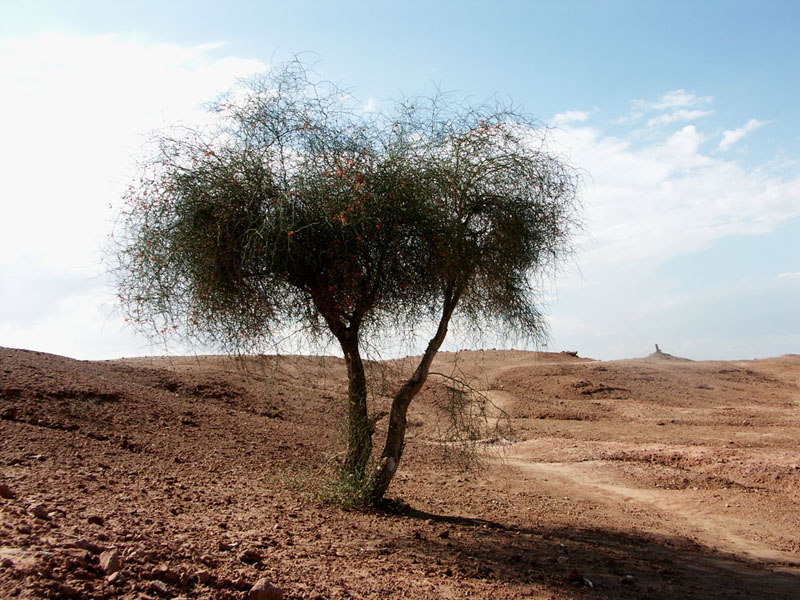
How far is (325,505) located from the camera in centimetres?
814

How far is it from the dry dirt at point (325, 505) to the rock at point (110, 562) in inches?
1.3

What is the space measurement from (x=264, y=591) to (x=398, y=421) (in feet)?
14.1

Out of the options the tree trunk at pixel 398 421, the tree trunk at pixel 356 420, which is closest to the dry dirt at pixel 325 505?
the tree trunk at pixel 356 420

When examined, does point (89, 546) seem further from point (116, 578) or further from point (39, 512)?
point (39, 512)

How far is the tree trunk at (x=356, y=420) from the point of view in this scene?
27.2ft

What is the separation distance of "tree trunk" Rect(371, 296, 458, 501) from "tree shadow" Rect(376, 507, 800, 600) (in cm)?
51

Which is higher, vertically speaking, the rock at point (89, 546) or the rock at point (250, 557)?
the rock at point (89, 546)

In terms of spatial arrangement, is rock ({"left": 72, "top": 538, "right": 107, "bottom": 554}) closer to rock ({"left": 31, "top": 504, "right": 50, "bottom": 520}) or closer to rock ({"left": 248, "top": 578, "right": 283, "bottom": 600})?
rock ({"left": 31, "top": 504, "right": 50, "bottom": 520})

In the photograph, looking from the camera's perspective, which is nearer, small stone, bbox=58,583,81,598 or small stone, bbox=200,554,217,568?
small stone, bbox=58,583,81,598

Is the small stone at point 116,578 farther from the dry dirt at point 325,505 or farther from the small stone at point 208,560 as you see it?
the small stone at point 208,560

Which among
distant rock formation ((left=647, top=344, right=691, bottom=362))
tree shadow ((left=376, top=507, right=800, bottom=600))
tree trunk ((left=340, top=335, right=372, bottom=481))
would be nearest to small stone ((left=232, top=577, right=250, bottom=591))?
tree shadow ((left=376, top=507, right=800, bottom=600))

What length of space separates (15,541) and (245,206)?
13.2ft

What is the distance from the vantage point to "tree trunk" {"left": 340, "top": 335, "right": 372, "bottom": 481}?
8.30 m

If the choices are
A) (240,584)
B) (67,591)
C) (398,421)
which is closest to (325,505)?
(398,421)
